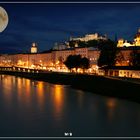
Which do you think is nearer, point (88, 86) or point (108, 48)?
point (88, 86)

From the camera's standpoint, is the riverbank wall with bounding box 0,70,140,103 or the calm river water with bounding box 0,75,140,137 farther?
the riverbank wall with bounding box 0,70,140,103

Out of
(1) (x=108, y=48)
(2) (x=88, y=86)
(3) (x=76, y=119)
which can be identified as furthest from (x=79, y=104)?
(1) (x=108, y=48)

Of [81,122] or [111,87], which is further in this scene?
[111,87]

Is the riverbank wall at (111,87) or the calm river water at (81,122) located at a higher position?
the riverbank wall at (111,87)

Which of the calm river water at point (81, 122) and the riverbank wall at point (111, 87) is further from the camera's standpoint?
the riverbank wall at point (111, 87)

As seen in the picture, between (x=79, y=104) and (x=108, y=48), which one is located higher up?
(x=108, y=48)

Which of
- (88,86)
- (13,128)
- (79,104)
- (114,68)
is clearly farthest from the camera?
(114,68)

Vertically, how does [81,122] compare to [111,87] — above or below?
below

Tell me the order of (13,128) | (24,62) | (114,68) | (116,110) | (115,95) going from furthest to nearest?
(24,62) < (114,68) < (115,95) < (116,110) < (13,128)

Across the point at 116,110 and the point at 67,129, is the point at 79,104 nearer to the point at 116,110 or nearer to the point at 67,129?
the point at 116,110

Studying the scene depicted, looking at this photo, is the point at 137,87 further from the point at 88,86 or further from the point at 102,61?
the point at 102,61

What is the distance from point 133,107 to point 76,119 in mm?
1737

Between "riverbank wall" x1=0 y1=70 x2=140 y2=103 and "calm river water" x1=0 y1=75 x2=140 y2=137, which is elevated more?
"riverbank wall" x1=0 y1=70 x2=140 y2=103
